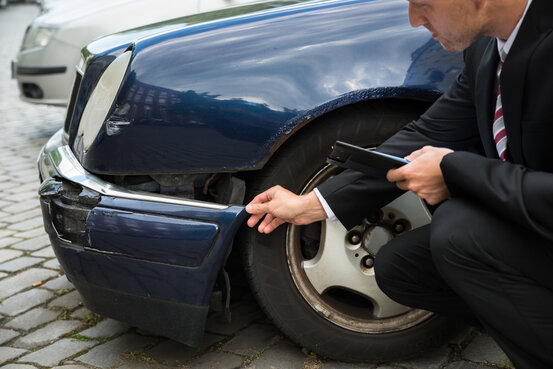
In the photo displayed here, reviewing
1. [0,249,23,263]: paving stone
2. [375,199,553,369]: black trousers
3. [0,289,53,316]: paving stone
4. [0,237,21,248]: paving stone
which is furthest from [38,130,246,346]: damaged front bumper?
[0,237,21,248]: paving stone

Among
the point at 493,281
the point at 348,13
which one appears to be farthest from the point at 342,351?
the point at 348,13

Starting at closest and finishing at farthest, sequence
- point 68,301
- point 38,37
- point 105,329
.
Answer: point 105,329, point 68,301, point 38,37

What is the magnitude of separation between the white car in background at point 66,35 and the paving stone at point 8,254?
2577 millimetres

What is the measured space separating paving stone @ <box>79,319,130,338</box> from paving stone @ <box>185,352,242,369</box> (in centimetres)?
43

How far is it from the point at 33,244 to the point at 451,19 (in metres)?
2.88

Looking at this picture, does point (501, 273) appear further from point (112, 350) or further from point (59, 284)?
point (59, 284)

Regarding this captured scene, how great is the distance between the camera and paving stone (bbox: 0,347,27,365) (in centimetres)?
279

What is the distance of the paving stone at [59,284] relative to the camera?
3.44 m

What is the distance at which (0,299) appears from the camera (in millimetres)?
3355

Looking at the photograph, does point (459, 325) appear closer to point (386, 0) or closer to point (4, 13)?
point (386, 0)

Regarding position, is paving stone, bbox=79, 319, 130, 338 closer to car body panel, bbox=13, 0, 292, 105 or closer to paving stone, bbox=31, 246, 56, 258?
paving stone, bbox=31, 246, 56, 258

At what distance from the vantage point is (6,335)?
2992 millimetres

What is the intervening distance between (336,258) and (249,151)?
19.1 inches

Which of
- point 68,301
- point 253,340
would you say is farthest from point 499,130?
point 68,301
